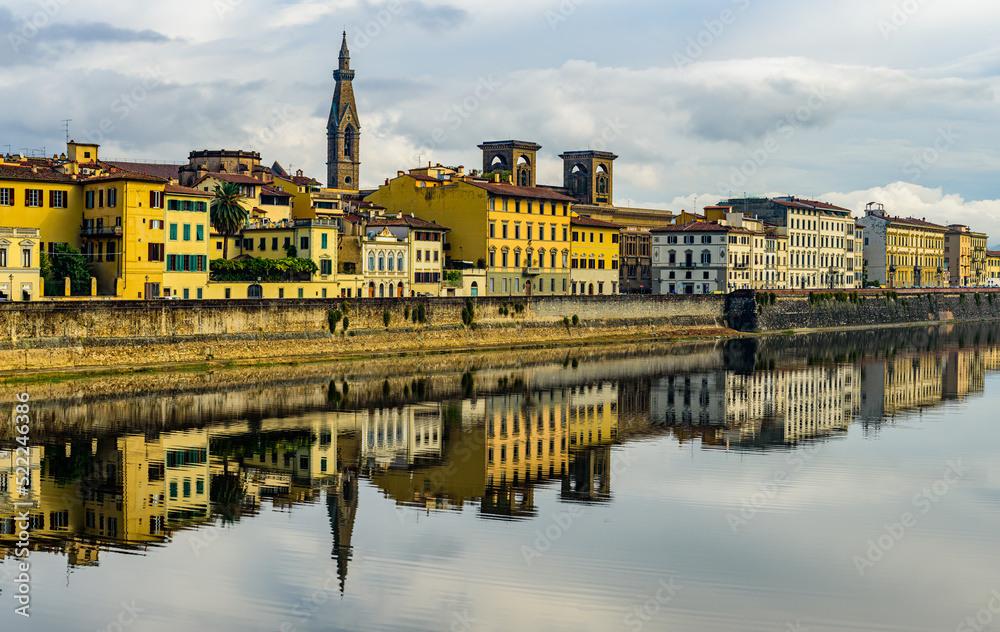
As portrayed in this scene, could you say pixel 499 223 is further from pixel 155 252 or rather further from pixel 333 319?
pixel 155 252

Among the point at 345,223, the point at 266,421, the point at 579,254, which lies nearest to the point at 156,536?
the point at 266,421

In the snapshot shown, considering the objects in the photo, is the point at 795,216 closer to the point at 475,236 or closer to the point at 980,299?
the point at 980,299

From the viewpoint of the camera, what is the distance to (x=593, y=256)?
11450 centimetres

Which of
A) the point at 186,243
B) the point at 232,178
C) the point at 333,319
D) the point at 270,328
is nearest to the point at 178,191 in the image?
the point at 186,243

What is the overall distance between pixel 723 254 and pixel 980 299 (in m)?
50.0

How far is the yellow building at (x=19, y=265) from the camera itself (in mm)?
63344

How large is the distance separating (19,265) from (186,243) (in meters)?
11.9

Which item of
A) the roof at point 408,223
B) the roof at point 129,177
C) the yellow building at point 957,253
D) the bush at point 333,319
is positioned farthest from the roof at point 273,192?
the yellow building at point 957,253

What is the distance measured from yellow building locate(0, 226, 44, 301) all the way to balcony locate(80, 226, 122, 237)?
6494mm

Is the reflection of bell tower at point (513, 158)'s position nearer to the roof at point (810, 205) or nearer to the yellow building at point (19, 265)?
the roof at point (810, 205)

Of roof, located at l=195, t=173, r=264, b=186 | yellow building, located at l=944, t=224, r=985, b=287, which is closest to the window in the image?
roof, located at l=195, t=173, r=264, b=186

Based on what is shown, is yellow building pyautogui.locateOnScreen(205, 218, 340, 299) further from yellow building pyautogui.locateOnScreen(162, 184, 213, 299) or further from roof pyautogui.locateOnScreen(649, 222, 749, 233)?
roof pyautogui.locateOnScreen(649, 222, 749, 233)

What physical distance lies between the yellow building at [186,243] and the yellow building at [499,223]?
30.4 m

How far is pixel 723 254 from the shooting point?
119 m
